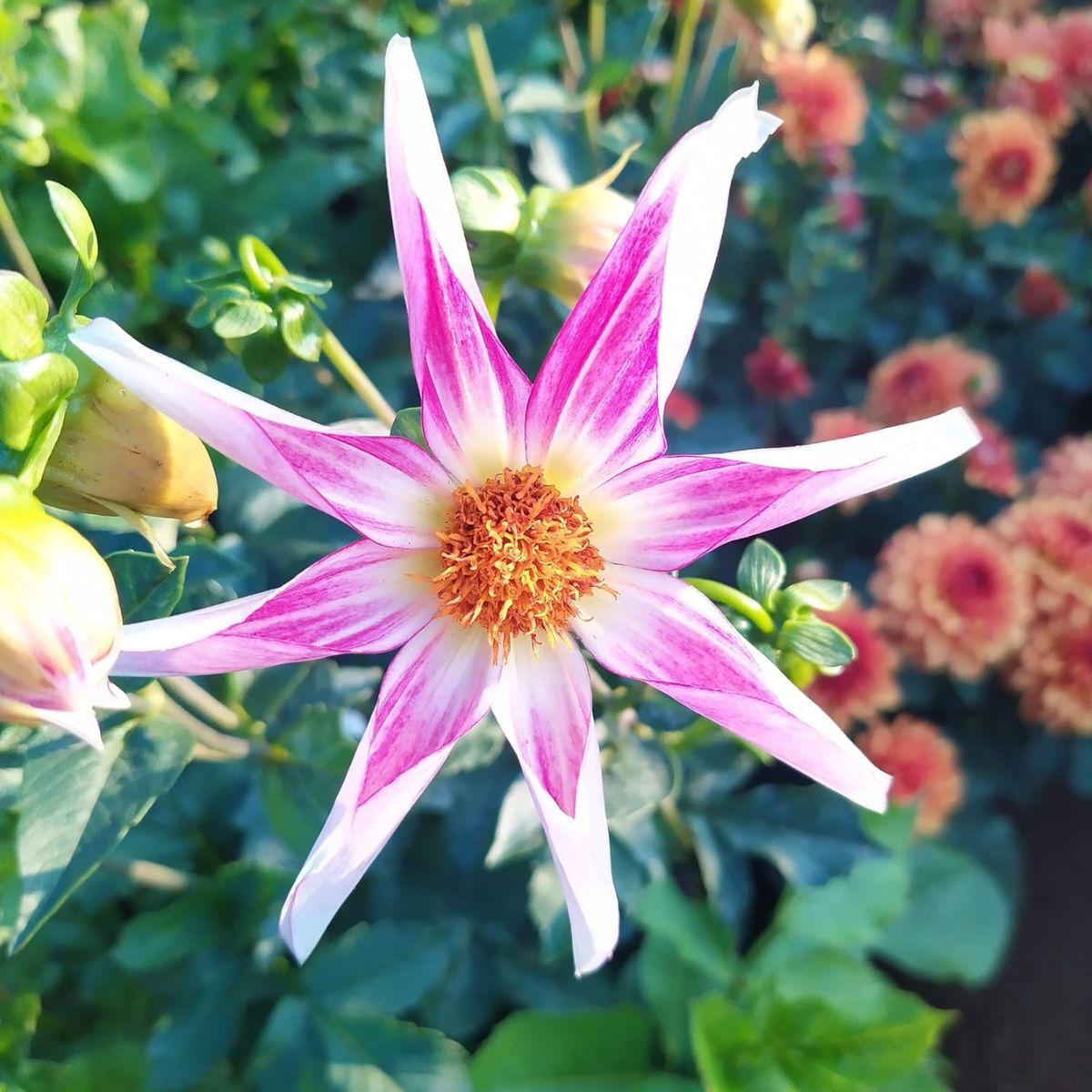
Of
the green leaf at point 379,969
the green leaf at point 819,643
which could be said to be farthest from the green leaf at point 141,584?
the green leaf at point 379,969

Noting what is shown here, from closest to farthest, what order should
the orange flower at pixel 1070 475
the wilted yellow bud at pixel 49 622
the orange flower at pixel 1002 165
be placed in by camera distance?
the wilted yellow bud at pixel 49 622 < the orange flower at pixel 1070 475 < the orange flower at pixel 1002 165

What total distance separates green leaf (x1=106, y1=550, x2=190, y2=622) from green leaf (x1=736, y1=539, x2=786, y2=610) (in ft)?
1.34

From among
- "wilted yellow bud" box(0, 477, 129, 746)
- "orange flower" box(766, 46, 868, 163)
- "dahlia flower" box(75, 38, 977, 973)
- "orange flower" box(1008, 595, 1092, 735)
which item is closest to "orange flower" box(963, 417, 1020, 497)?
"orange flower" box(1008, 595, 1092, 735)

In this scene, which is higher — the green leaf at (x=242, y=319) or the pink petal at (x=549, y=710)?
the green leaf at (x=242, y=319)

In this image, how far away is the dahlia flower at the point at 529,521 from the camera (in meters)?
0.58

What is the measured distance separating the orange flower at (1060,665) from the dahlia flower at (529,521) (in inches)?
32.0

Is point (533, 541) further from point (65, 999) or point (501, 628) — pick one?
point (65, 999)

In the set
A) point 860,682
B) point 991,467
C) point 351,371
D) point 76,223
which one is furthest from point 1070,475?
point 76,223

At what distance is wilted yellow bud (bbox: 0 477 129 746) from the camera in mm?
495

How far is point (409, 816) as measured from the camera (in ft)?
4.33

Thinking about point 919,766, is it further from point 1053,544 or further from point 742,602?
point 742,602

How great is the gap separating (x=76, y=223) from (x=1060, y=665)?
4.07ft

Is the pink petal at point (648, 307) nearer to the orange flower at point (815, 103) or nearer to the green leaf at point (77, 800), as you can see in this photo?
the green leaf at point (77, 800)

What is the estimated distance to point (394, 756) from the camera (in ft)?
2.12
